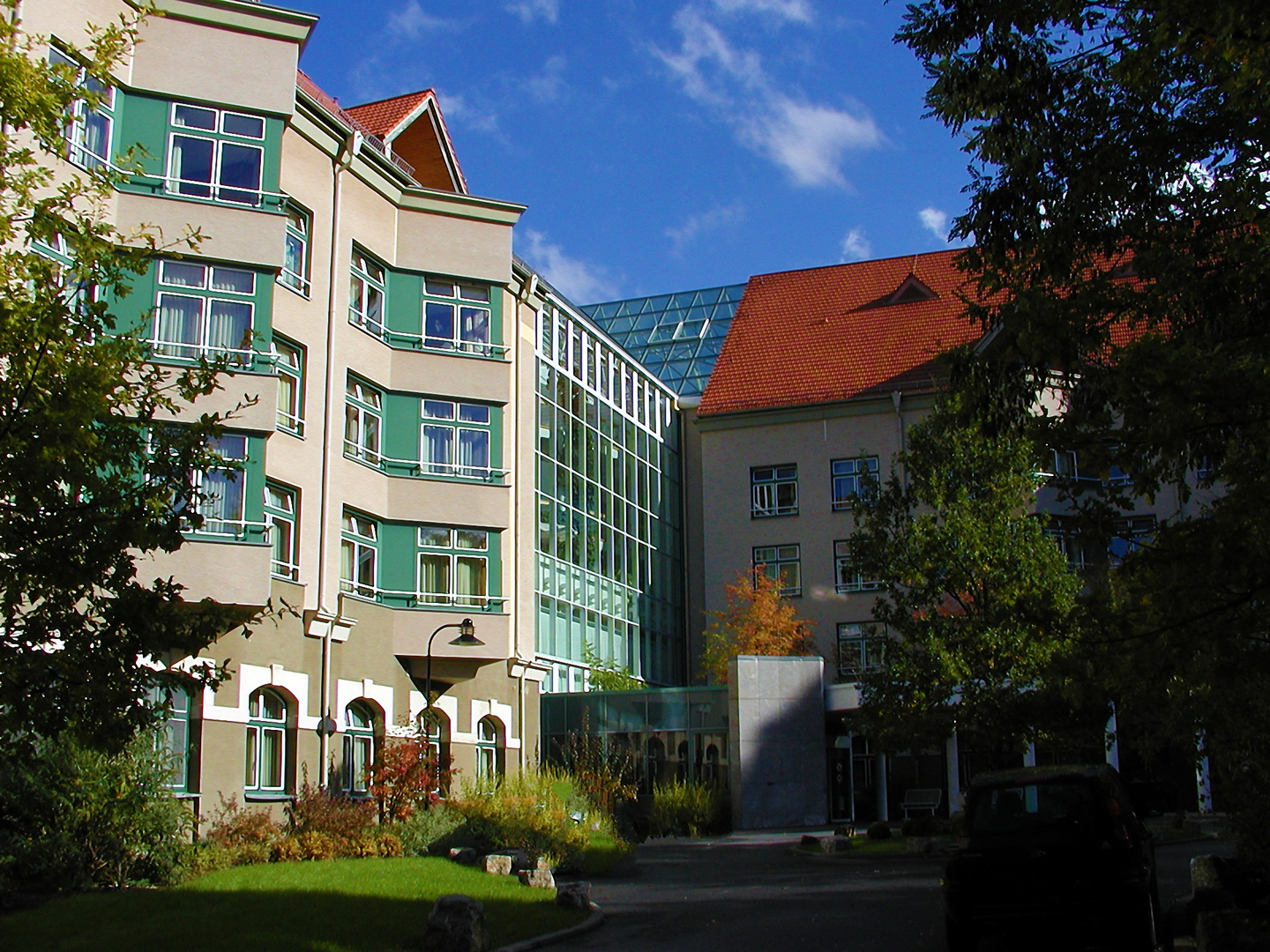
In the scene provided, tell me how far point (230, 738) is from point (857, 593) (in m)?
29.7

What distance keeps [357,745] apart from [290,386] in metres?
7.72

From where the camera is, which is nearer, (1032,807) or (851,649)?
(1032,807)

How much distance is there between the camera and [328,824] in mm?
22375

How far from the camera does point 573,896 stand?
16.8 m

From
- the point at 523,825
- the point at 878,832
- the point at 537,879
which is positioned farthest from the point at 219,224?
the point at 878,832

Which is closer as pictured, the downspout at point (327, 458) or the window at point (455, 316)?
the downspout at point (327, 458)

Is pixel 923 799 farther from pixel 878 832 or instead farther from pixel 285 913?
pixel 285 913

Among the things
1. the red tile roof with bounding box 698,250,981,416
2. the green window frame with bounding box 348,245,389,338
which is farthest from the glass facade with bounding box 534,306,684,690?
the green window frame with bounding box 348,245,389,338

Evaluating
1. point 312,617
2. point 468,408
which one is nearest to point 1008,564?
point 468,408

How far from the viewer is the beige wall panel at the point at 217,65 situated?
81.5 ft

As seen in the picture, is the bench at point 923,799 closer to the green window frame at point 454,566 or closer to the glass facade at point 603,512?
the glass facade at point 603,512

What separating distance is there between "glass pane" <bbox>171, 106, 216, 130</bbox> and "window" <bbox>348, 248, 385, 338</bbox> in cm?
518

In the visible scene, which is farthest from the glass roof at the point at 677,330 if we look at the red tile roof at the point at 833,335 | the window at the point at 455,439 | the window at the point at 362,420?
the window at the point at 362,420

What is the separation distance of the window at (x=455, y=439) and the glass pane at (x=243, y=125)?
769 centimetres
